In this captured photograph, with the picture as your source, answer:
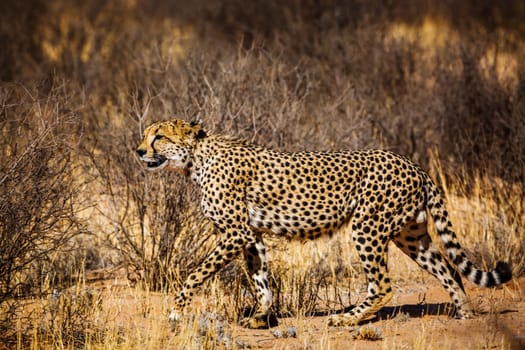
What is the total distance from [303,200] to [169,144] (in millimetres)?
887

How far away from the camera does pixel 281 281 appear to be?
609 cm

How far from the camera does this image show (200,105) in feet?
23.7

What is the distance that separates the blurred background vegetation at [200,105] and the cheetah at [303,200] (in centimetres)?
69

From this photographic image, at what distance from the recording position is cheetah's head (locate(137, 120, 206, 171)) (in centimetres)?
531

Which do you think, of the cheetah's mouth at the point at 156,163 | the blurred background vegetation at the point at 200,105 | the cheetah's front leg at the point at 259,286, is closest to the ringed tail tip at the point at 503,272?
the cheetah's front leg at the point at 259,286

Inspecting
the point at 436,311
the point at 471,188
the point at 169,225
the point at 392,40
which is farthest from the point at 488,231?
the point at 392,40

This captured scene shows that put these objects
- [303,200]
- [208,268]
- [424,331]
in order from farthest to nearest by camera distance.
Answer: [303,200]
[208,268]
[424,331]

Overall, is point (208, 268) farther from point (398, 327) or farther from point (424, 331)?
point (424, 331)

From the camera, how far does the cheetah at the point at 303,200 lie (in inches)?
207

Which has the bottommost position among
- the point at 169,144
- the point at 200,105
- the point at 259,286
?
the point at 259,286

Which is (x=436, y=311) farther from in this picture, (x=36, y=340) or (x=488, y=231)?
(x=36, y=340)

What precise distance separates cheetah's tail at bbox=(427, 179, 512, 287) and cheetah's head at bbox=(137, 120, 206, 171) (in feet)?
4.99

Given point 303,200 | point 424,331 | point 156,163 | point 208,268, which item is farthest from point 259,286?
point 424,331

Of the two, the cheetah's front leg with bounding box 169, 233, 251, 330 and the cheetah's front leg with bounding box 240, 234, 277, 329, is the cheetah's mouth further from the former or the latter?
the cheetah's front leg with bounding box 240, 234, 277, 329
